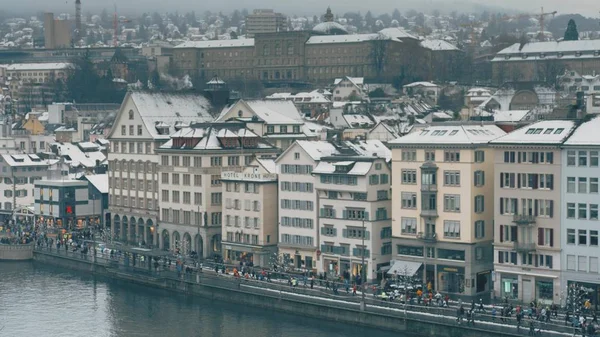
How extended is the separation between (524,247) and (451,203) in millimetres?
5960

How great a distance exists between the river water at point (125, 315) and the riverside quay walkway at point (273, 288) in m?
0.97

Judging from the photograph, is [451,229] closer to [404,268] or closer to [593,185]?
[404,268]

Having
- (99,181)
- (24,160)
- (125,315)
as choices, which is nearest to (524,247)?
(125,315)

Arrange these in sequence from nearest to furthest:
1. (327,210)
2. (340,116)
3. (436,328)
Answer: (436,328) < (327,210) < (340,116)

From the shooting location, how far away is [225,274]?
269 feet

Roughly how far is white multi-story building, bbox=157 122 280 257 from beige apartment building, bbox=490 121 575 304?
2586 centimetres

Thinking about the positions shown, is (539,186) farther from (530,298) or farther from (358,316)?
(358,316)

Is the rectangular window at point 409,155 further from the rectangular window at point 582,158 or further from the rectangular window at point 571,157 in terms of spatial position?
the rectangular window at point 582,158

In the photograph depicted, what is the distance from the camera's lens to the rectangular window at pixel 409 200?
75.6 m

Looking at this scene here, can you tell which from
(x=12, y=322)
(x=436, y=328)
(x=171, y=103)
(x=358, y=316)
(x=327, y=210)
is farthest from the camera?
(x=171, y=103)

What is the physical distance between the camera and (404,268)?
245ft

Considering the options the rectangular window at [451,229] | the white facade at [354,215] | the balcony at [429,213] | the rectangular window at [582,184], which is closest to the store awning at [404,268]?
the white facade at [354,215]

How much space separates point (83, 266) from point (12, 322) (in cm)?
1917

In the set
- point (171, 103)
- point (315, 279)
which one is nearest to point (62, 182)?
point (171, 103)
